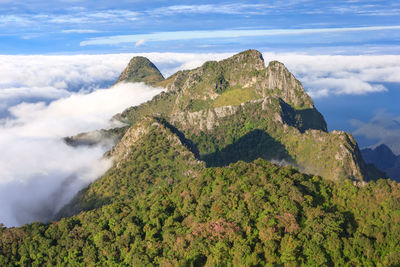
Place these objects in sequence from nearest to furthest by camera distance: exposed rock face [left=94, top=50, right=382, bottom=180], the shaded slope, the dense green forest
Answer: the dense green forest
the shaded slope
exposed rock face [left=94, top=50, right=382, bottom=180]

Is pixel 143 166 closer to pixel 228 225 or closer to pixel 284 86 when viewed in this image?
pixel 228 225

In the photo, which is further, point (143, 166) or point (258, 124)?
point (258, 124)

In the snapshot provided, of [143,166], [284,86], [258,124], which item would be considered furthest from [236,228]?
[284,86]

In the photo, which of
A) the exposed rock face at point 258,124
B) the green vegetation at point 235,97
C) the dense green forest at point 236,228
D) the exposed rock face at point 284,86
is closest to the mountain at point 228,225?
the dense green forest at point 236,228

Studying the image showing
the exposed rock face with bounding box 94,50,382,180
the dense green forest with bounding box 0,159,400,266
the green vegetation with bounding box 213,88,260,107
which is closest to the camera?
the dense green forest with bounding box 0,159,400,266

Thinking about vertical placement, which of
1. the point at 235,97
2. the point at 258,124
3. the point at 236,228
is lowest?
the point at 258,124

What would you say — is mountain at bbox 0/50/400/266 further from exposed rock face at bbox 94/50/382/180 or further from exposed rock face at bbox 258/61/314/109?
exposed rock face at bbox 258/61/314/109

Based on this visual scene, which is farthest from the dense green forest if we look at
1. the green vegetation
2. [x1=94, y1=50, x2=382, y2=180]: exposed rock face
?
the green vegetation

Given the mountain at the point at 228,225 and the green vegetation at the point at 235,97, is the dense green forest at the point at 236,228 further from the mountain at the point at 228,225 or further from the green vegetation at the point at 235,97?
the green vegetation at the point at 235,97
